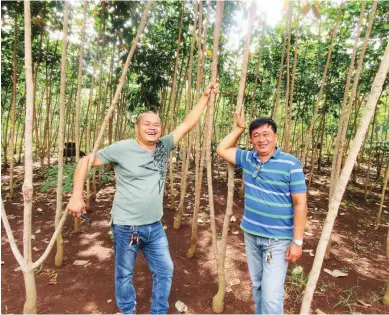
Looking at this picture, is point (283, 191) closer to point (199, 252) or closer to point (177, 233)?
point (199, 252)

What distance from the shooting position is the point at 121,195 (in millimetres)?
2299

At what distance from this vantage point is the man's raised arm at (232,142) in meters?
2.35

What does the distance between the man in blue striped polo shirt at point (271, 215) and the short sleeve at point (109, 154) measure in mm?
1043

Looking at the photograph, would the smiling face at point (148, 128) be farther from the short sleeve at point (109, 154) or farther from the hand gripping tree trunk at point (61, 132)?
the hand gripping tree trunk at point (61, 132)

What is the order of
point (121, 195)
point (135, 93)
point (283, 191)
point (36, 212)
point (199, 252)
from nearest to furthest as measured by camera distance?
point (283, 191) < point (121, 195) < point (199, 252) < point (36, 212) < point (135, 93)

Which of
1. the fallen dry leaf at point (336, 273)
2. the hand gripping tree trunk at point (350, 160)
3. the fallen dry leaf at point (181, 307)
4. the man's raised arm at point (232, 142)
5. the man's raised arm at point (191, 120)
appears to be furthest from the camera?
the fallen dry leaf at point (336, 273)

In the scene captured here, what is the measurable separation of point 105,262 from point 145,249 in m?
1.43

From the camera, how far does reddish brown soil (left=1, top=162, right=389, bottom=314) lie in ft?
9.20

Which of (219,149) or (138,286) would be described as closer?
(219,149)

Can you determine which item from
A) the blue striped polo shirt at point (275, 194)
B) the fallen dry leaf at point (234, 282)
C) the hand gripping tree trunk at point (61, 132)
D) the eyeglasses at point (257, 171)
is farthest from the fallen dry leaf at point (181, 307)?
the eyeglasses at point (257, 171)

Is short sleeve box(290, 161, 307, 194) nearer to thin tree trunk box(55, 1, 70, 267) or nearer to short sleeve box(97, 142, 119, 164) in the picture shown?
short sleeve box(97, 142, 119, 164)

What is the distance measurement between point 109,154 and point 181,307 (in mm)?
1632

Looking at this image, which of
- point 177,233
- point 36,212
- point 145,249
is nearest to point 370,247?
point 177,233

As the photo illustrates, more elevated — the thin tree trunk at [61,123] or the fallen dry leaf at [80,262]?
the thin tree trunk at [61,123]
